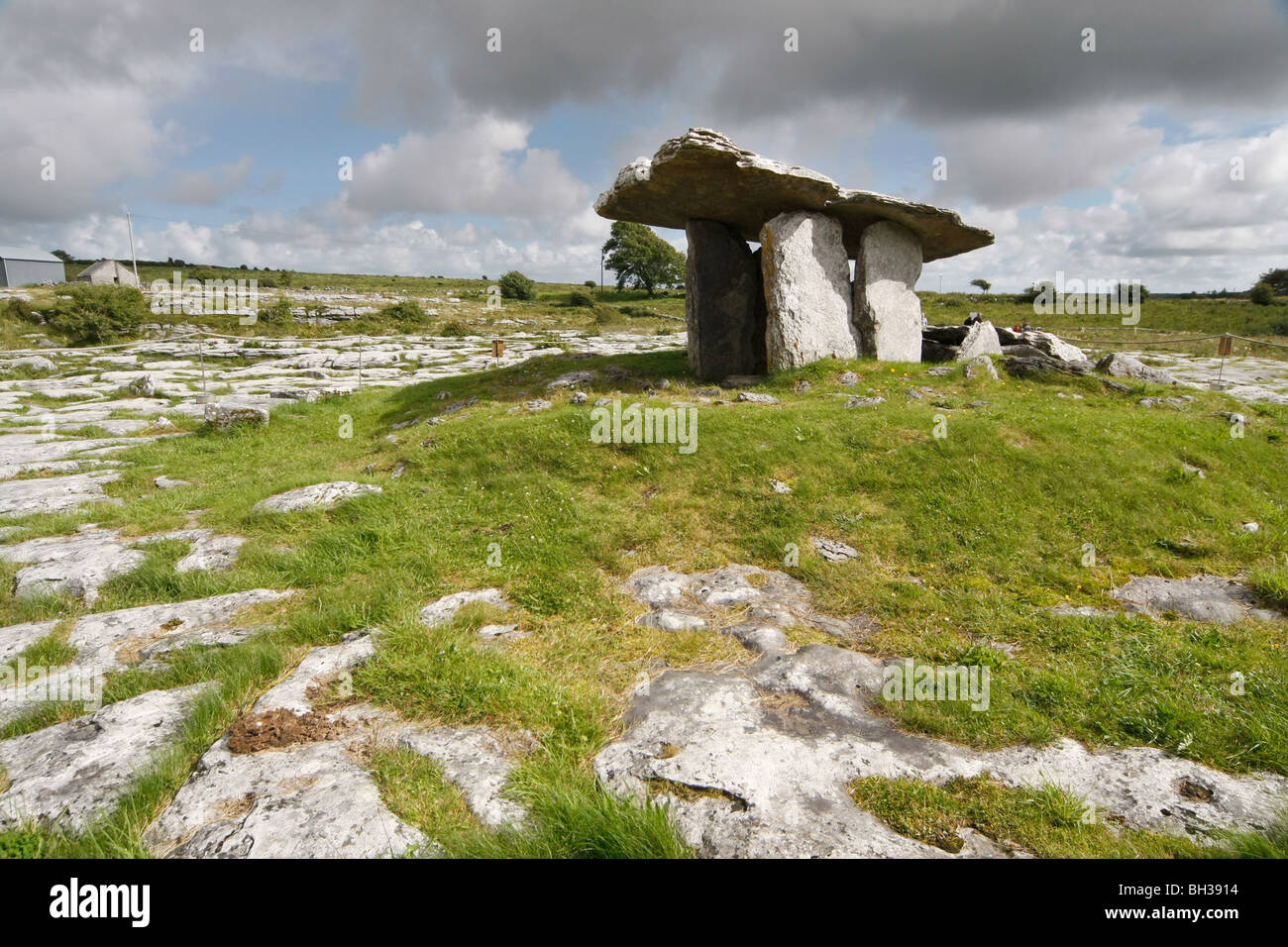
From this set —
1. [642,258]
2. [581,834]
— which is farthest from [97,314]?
[642,258]

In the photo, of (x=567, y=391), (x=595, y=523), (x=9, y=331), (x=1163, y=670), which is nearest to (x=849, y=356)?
(x=567, y=391)

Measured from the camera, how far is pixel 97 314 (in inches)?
1314

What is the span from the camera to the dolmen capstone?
14.3 meters

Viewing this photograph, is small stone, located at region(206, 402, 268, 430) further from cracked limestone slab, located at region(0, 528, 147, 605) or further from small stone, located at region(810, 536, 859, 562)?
small stone, located at region(810, 536, 859, 562)

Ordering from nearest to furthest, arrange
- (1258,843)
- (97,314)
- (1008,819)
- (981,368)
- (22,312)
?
(1258,843) → (1008,819) → (981,368) → (97,314) → (22,312)

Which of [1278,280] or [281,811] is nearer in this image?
[281,811]

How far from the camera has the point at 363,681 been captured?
509 cm

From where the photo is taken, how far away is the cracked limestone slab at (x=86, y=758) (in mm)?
3674

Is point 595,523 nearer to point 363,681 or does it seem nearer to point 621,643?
point 621,643

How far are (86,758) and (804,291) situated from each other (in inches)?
571

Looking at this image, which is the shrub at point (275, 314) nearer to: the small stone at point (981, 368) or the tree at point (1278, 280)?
the small stone at point (981, 368)

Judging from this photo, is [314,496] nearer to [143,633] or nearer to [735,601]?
[143,633]

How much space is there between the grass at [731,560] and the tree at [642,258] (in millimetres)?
68823
